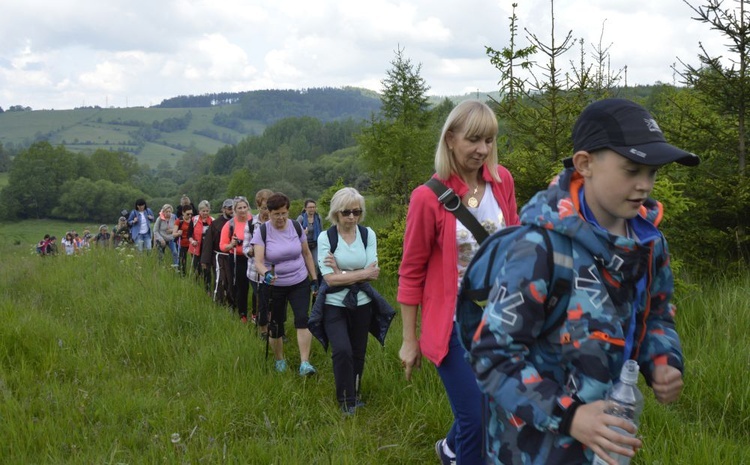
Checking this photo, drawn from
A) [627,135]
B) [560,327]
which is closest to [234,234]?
[560,327]

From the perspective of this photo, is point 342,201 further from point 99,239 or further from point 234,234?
point 99,239

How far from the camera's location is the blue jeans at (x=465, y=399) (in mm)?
2791

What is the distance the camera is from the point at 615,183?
1603 mm

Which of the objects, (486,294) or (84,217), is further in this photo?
(84,217)

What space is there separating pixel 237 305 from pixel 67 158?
99.9 meters

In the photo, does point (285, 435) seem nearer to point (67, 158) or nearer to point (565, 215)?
point (565, 215)

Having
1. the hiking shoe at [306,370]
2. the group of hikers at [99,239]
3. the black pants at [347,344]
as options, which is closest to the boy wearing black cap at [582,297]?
the black pants at [347,344]

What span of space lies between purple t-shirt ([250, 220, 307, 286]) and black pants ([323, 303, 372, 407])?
1.27 m

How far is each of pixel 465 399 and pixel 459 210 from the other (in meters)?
0.92

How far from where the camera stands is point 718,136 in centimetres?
679

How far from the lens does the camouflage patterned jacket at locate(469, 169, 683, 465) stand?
158 centimetres

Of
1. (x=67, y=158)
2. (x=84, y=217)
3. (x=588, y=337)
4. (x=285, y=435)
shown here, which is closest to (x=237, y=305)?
(x=285, y=435)

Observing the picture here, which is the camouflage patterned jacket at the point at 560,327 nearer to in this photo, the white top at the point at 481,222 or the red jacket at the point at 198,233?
the white top at the point at 481,222

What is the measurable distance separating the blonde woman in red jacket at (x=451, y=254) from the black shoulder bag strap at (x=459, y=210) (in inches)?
1.0
